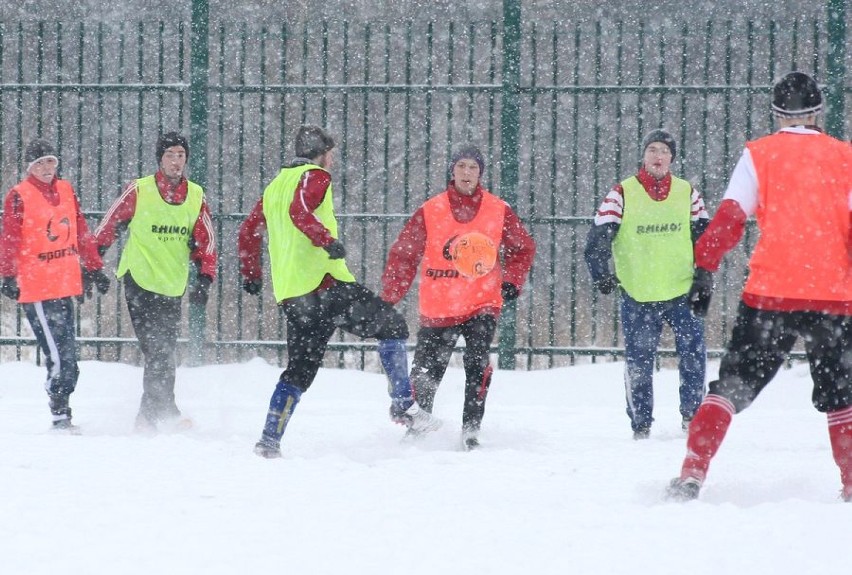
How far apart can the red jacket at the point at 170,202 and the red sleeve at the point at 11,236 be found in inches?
16.6

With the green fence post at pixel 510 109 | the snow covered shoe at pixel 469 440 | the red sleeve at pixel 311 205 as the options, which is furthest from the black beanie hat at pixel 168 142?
the green fence post at pixel 510 109

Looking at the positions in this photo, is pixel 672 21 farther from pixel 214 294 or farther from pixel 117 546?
pixel 117 546

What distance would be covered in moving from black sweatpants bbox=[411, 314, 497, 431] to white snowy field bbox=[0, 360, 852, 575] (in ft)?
0.74

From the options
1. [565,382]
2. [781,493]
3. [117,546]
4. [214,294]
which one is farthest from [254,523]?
[214,294]

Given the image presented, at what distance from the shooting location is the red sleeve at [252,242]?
5.68 meters

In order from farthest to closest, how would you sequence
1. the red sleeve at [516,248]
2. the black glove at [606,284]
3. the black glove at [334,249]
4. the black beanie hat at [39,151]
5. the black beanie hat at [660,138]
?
the black beanie hat at [39,151] < the black beanie hat at [660,138] < the black glove at [606,284] < the red sleeve at [516,248] < the black glove at [334,249]

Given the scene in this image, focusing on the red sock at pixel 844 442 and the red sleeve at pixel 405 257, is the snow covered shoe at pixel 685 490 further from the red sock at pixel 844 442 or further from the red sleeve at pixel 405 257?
the red sleeve at pixel 405 257

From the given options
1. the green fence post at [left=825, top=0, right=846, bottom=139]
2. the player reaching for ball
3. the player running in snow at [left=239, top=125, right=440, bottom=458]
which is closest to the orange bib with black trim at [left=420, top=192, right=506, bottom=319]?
the player reaching for ball

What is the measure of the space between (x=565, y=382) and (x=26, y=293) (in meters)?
3.95

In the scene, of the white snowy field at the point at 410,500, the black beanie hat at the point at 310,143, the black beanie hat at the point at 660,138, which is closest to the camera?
the white snowy field at the point at 410,500

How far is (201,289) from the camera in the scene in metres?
6.70

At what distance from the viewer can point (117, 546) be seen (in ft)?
11.8

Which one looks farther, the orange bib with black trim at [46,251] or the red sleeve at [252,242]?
the orange bib with black trim at [46,251]

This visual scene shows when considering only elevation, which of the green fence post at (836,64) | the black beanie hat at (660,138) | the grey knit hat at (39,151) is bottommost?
the grey knit hat at (39,151)
